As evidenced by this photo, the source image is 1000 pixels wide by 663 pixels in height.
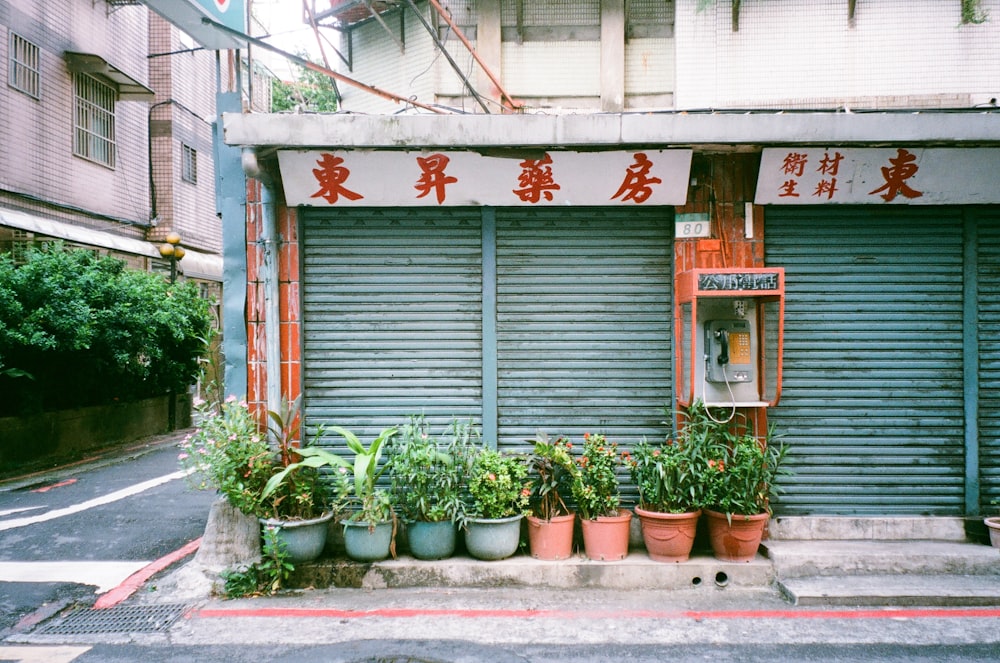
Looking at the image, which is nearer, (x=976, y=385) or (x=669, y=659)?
(x=669, y=659)

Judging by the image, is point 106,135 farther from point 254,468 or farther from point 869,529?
point 869,529

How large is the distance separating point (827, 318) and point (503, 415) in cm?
330

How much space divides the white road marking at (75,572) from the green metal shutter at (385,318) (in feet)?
7.35

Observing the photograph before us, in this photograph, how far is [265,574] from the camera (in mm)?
5684

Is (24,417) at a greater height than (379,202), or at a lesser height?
lesser

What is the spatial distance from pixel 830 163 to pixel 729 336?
186 cm

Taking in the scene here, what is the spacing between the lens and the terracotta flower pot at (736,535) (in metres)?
5.74

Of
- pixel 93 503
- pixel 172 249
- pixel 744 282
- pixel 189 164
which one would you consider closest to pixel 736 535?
pixel 744 282

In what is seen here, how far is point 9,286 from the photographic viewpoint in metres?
10.4

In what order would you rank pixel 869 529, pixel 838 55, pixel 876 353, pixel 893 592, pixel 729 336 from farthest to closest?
pixel 838 55
pixel 876 353
pixel 869 529
pixel 729 336
pixel 893 592

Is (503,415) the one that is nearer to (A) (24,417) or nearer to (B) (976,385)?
(B) (976,385)

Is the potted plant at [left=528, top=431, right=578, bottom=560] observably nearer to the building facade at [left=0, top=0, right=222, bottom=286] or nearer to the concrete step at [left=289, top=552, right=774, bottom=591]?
the concrete step at [left=289, top=552, right=774, bottom=591]

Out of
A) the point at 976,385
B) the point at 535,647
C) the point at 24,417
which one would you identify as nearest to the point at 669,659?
the point at 535,647

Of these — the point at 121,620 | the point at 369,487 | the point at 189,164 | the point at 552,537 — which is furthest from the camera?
the point at 189,164
